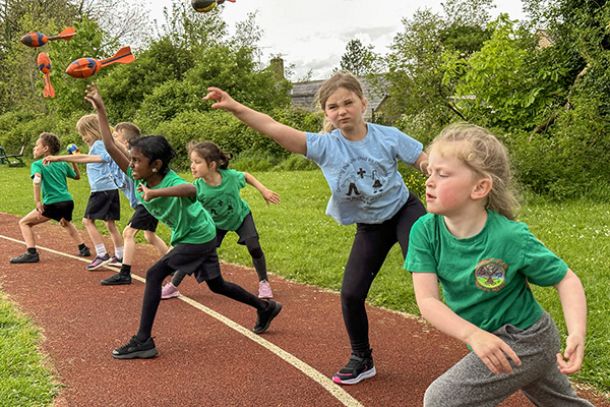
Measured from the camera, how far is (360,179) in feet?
12.3

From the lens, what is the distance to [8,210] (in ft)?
45.9

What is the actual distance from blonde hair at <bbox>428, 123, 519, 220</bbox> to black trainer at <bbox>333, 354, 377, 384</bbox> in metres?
1.99

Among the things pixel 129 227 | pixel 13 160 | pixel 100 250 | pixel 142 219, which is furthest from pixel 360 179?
pixel 13 160

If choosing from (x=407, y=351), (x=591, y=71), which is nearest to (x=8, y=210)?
(x=407, y=351)

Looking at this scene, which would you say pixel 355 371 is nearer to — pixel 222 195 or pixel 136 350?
pixel 136 350

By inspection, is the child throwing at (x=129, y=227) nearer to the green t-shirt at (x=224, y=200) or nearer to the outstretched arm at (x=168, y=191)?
the green t-shirt at (x=224, y=200)

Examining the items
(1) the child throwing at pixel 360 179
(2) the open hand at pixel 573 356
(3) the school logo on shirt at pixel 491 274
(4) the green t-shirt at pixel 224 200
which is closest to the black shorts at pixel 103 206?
(4) the green t-shirt at pixel 224 200

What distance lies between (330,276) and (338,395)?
125 inches

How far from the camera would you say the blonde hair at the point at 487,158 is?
242 cm

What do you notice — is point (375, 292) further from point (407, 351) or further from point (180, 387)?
point (180, 387)

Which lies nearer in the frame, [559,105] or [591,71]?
[591,71]

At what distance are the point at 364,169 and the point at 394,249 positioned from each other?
460 centimetres

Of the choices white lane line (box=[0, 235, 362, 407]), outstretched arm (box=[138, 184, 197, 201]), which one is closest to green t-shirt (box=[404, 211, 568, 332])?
white lane line (box=[0, 235, 362, 407])

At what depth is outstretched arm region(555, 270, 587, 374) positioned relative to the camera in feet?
6.87
